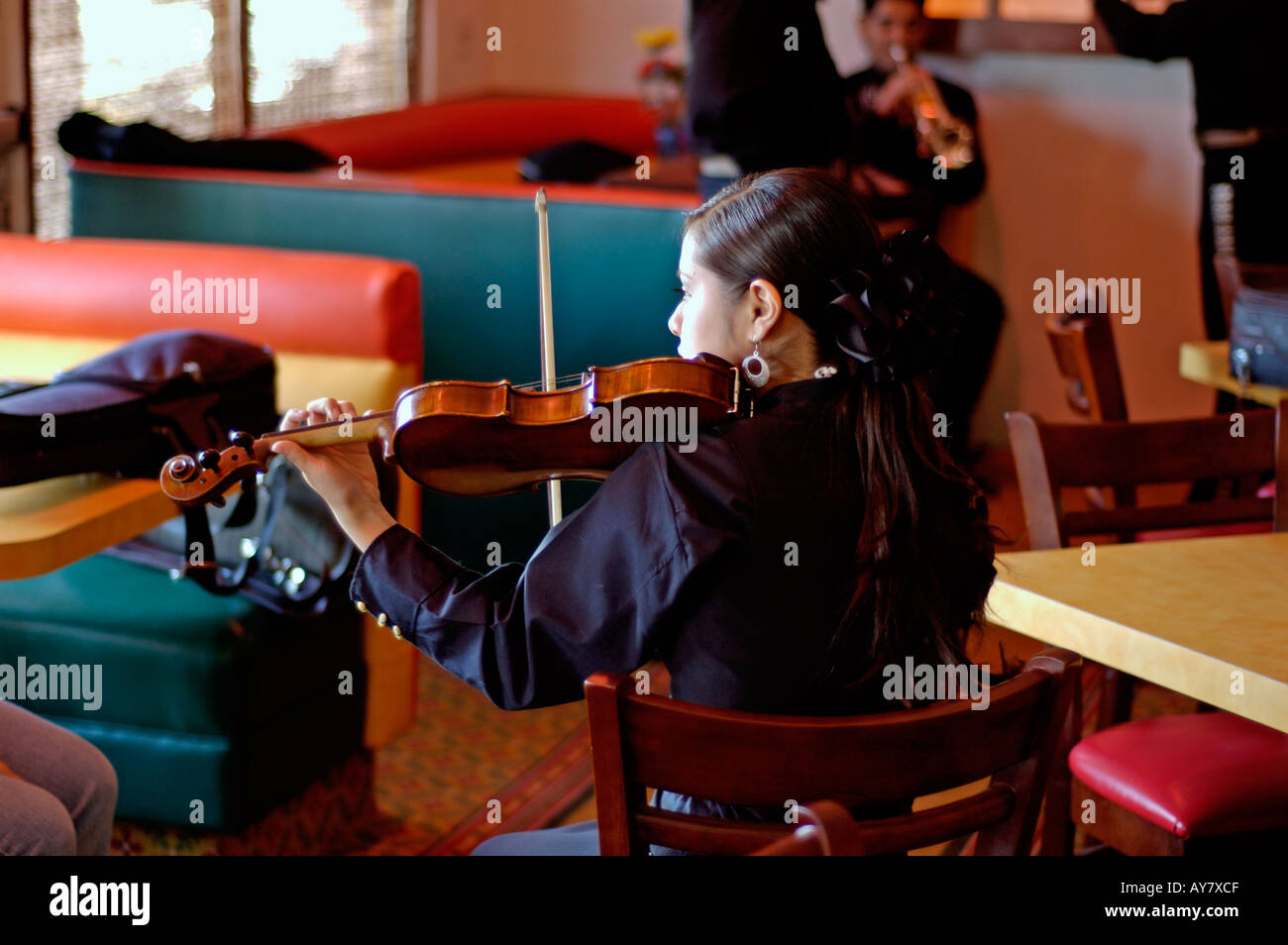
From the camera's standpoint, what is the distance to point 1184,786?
1.47 meters

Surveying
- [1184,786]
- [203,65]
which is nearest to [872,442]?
[1184,786]

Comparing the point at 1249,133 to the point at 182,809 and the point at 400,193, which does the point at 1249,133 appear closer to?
the point at 400,193

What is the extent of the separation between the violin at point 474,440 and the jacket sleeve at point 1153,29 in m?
2.67

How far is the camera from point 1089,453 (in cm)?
176

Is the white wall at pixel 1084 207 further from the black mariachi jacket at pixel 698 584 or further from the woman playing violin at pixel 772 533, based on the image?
the black mariachi jacket at pixel 698 584

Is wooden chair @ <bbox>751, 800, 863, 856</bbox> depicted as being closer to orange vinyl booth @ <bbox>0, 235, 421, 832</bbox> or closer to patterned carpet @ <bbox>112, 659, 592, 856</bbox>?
orange vinyl booth @ <bbox>0, 235, 421, 832</bbox>

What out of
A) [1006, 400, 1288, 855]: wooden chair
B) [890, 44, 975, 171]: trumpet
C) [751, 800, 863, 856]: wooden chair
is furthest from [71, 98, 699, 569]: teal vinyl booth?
[751, 800, 863, 856]: wooden chair

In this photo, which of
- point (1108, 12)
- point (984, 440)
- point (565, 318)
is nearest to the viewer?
point (565, 318)

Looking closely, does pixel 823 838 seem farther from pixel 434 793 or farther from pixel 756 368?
pixel 434 793

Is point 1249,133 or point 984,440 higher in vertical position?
point 1249,133

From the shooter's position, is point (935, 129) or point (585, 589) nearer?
point (585, 589)

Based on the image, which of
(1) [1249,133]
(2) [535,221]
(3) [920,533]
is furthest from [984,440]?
(3) [920,533]

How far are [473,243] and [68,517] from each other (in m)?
1.55

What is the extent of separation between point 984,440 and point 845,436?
3.61 meters
